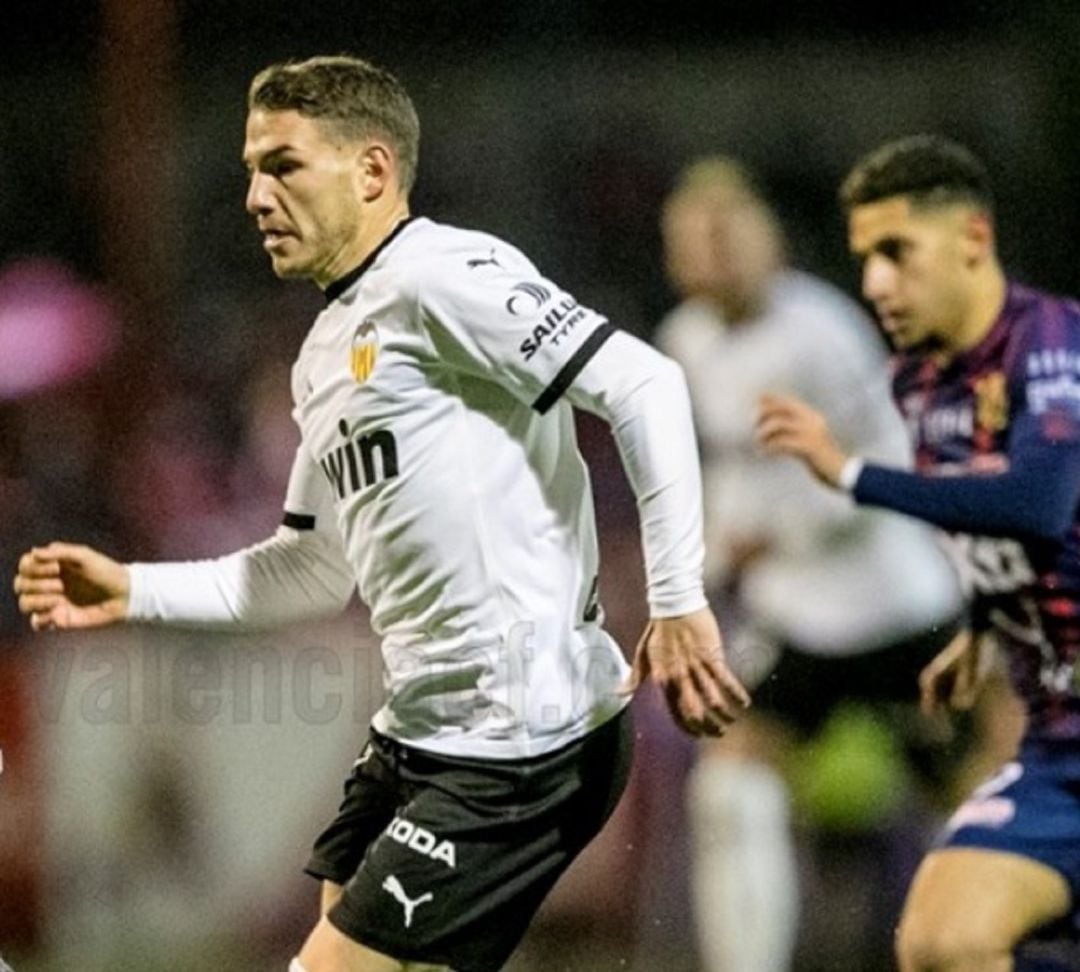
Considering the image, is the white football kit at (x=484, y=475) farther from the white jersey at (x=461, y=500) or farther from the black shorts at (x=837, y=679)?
the black shorts at (x=837, y=679)

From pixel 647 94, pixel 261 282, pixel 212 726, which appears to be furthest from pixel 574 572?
pixel 647 94

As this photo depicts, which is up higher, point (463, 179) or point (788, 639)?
point (463, 179)

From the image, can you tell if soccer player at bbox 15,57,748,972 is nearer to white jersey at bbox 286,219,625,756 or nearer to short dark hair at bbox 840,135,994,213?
white jersey at bbox 286,219,625,756

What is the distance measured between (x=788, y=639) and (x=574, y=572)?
87.8 inches

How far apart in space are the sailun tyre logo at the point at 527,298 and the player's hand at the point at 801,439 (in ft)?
2.52

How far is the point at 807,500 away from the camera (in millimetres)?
6461

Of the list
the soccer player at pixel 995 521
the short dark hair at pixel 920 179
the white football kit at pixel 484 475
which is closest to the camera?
the white football kit at pixel 484 475

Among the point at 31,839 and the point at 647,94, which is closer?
the point at 31,839

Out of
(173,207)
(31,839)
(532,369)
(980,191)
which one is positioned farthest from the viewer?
(173,207)

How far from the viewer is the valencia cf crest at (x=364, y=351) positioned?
412cm

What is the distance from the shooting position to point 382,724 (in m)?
4.27

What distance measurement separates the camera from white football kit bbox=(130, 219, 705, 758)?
399 cm

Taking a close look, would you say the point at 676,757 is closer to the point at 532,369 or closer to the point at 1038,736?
the point at 1038,736

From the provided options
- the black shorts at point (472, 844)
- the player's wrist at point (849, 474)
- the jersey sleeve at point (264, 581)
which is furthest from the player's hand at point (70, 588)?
the player's wrist at point (849, 474)
